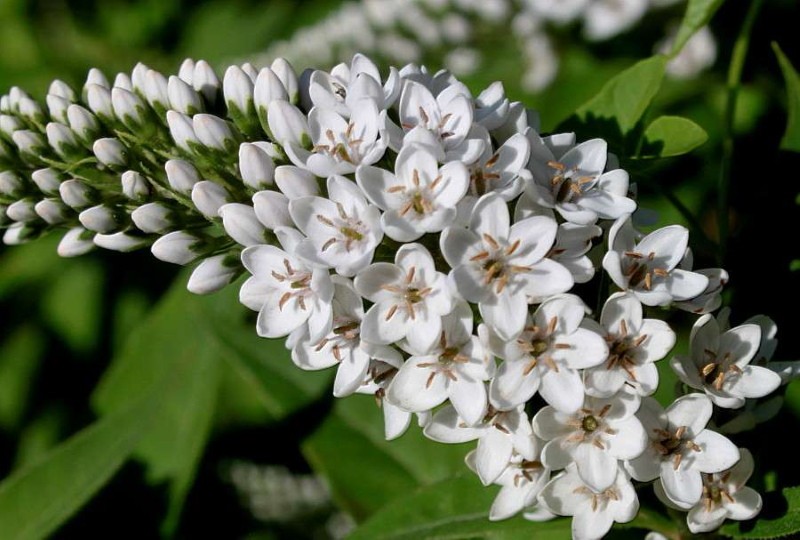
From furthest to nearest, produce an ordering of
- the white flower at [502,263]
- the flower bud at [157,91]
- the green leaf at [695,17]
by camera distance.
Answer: the green leaf at [695,17]
the flower bud at [157,91]
the white flower at [502,263]

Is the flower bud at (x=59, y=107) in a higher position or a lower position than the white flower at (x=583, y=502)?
higher

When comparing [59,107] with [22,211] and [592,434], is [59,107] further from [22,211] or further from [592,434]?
[592,434]

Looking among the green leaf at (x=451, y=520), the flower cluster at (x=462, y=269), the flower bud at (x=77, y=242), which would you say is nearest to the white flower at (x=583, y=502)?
the flower cluster at (x=462, y=269)

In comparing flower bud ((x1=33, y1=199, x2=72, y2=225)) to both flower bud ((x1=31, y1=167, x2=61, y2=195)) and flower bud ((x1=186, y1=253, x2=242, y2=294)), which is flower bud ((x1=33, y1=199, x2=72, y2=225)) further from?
flower bud ((x1=186, y1=253, x2=242, y2=294))

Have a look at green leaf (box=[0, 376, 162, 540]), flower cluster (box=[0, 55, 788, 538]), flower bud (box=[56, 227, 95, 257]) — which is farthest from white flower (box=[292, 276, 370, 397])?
A: green leaf (box=[0, 376, 162, 540])

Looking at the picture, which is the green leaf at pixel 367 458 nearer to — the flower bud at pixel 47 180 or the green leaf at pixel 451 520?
the green leaf at pixel 451 520

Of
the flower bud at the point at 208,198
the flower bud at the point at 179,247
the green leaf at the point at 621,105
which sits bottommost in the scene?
the green leaf at the point at 621,105
